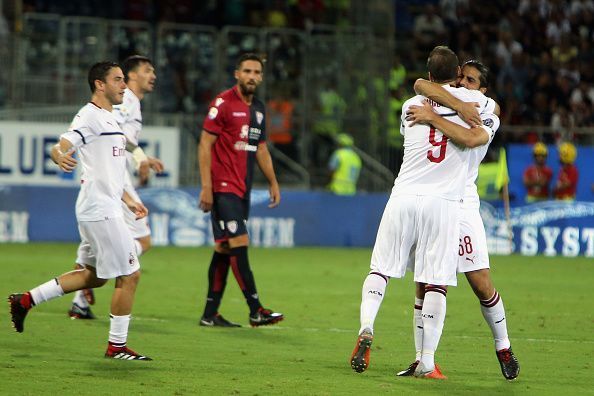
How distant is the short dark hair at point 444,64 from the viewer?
27.8ft

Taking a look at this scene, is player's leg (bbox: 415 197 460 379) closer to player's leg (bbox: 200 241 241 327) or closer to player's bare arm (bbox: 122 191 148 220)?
Result: player's bare arm (bbox: 122 191 148 220)

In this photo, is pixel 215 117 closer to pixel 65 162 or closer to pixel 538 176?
pixel 65 162

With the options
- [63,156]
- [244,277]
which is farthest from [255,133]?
[63,156]

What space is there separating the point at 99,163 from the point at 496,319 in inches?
125

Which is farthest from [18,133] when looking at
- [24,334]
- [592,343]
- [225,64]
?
[592,343]

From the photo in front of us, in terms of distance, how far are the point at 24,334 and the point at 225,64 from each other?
1517 centimetres

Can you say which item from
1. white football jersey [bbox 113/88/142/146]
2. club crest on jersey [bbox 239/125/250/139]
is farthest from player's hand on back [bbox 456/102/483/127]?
white football jersey [bbox 113/88/142/146]

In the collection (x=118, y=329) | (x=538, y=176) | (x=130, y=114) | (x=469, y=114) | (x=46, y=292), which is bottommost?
(x=118, y=329)

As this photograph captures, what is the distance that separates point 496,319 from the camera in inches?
350

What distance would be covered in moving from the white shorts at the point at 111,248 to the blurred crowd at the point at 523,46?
1880cm

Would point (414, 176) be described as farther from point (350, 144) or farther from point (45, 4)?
point (45, 4)

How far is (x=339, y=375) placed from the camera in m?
8.77

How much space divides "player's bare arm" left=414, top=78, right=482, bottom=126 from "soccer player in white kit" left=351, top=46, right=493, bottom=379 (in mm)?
55

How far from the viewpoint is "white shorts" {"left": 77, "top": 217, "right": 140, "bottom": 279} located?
9.34 metres
